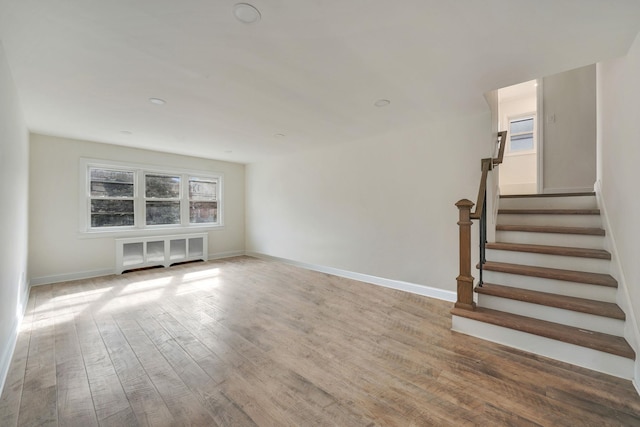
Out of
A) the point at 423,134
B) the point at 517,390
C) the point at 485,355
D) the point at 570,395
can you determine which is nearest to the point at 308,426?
the point at 517,390

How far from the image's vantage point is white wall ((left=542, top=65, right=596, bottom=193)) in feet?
12.7

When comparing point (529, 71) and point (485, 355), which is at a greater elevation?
point (529, 71)

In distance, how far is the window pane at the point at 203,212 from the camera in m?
5.80

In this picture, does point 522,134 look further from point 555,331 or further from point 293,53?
point 293,53

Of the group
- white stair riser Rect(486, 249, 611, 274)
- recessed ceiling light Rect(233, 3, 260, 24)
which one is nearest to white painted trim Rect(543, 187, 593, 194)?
white stair riser Rect(486, 249, 611, 274)

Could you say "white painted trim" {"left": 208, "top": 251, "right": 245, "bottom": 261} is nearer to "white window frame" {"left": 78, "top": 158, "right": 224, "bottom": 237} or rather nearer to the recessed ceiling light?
"white window frame" {"left": 78, "top": 158, "right": 224, "bottom": 237}

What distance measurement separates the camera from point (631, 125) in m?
1.85

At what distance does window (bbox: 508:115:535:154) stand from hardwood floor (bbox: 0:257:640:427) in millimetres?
3853

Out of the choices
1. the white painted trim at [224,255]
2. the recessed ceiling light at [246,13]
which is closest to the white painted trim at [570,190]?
the recessed ceiling light at [246,13]

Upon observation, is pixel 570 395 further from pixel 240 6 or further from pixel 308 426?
pixel 240 6

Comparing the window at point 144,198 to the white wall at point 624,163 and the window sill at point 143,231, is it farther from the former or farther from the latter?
the white wall at point 624,163

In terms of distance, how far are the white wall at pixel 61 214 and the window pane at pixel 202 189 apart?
105 centimetres

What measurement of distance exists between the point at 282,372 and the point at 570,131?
532cm

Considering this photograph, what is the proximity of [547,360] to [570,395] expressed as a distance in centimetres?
40
